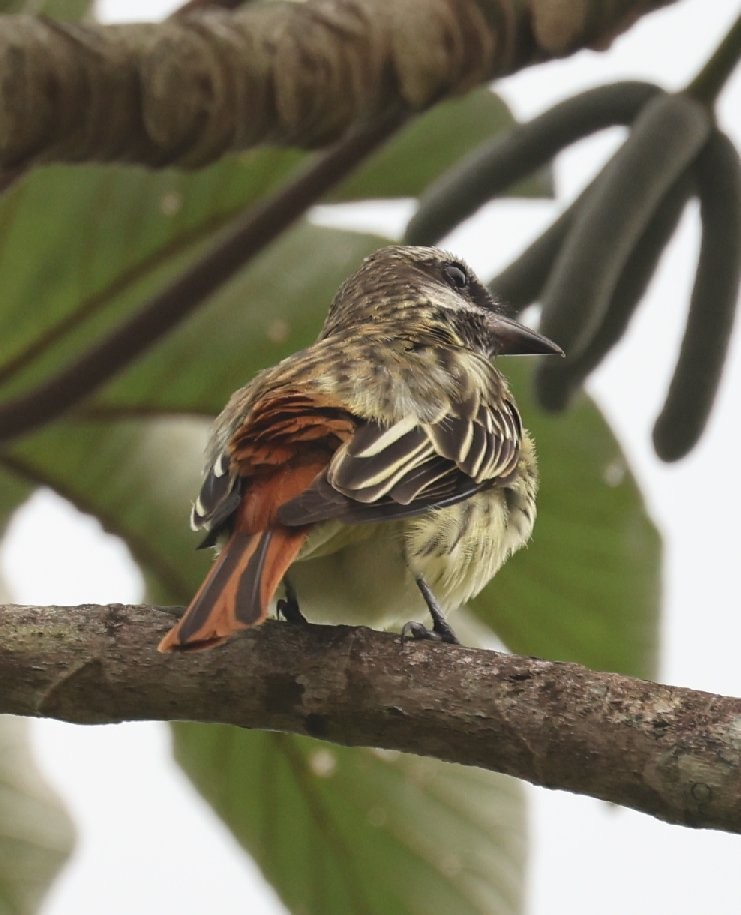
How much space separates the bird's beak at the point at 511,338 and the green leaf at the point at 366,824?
893 millimetres

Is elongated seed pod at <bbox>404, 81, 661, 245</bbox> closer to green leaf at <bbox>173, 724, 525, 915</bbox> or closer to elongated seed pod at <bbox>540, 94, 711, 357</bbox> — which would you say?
elongated seed pod at <bbox>540, 94, 711, 357</bbox>

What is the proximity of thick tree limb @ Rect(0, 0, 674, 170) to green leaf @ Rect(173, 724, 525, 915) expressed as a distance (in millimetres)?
1426

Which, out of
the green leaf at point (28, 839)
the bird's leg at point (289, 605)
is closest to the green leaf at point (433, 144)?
the bird's leg at point (289, 605)

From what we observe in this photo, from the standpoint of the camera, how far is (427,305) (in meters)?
3.72

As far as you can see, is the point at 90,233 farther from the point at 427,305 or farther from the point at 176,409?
the point at 427,305

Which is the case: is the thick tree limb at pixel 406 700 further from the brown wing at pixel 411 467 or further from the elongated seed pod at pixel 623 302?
the elongated seed pod at pixel 623 302

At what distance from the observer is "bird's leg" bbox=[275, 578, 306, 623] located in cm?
291

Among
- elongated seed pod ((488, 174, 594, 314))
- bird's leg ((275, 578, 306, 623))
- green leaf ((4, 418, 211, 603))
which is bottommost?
green leaf ((4, 418, 211, 603))

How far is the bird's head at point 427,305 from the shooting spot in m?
3.61

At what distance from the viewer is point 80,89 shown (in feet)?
8.05

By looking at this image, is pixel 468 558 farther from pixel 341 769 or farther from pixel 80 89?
pixel 80 89

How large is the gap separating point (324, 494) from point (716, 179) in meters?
0.93

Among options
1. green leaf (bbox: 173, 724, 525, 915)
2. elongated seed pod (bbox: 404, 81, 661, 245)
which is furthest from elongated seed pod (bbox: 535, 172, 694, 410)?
green leaf (bbox: 173, 724, 525, 915)

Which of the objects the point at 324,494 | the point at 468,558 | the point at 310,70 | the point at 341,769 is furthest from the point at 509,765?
the point at 341,769
